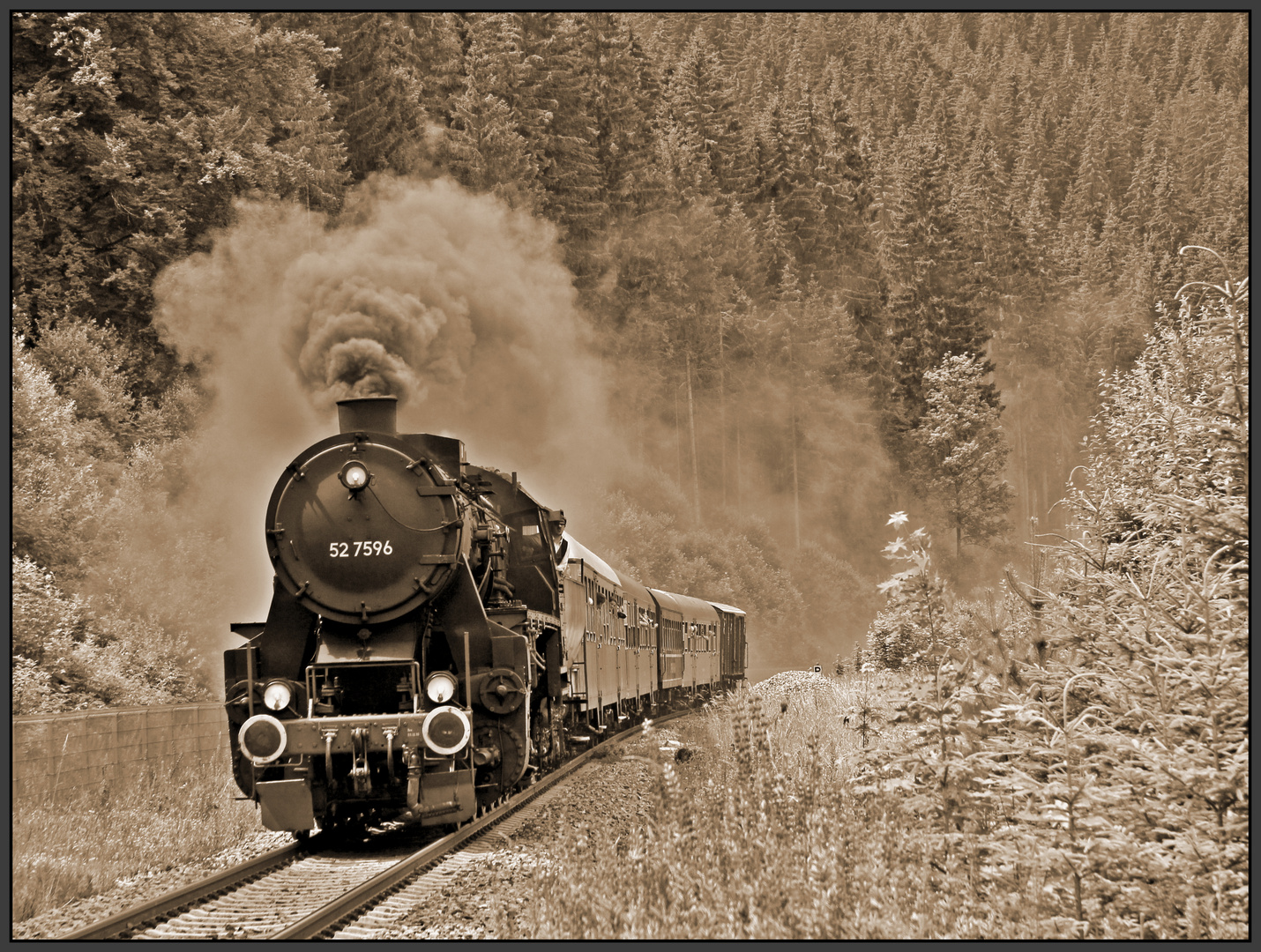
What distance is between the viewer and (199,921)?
6527mm

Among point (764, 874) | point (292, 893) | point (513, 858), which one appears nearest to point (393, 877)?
point (292, 893)

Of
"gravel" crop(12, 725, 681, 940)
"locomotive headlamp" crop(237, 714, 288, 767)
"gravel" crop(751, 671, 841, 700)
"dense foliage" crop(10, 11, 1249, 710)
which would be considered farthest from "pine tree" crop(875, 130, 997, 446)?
"locomotive headlamp" crop(237, 714, 288, 767)

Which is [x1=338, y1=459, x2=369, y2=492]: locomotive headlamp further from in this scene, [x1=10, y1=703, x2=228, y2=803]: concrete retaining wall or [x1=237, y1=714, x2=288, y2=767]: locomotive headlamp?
[x1=10, y1=703, x2=228, y2=803]: concrete retaining wall

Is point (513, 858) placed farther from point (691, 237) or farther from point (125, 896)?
point (691, 237)

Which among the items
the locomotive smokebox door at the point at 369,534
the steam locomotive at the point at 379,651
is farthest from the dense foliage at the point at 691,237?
the locomotive smokebox door at the point at 369,534

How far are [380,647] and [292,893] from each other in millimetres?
2118

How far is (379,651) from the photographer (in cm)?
888

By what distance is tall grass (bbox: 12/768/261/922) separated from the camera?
7270 mm

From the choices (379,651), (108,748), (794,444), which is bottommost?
(108,748)

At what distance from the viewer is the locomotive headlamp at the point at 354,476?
8.76m

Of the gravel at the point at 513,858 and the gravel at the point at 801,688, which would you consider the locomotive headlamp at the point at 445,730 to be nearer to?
the gravel at the point at 513,858

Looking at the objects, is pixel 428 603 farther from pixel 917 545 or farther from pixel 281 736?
pixel 917 545

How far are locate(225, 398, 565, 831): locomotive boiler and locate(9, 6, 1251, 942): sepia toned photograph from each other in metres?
0.05

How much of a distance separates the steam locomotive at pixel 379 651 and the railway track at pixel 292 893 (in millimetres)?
336
